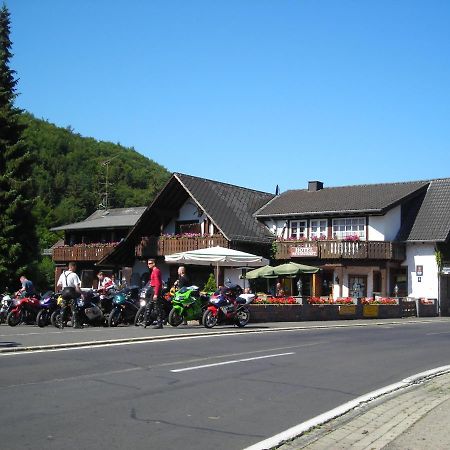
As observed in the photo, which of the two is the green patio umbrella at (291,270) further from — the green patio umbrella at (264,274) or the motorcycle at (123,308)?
the motorcycle at (123,308)

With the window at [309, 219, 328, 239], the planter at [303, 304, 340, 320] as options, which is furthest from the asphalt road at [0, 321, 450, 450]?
the window at [309, 219, 328, 239]

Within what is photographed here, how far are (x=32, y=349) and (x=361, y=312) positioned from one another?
21.0 m

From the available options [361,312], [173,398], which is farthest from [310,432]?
[361,312]

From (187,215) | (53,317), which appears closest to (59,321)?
(53,317)

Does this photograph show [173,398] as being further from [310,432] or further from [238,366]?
[238,366]

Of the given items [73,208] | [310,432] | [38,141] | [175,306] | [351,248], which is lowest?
[310,432]

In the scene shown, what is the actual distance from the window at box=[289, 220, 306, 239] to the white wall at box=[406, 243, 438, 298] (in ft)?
22.2

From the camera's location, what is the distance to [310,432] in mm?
7195

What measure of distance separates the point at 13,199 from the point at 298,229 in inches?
718

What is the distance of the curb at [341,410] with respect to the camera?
6.71m

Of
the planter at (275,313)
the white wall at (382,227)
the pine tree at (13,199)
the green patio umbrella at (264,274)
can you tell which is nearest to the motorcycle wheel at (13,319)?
the planter at (275,313)

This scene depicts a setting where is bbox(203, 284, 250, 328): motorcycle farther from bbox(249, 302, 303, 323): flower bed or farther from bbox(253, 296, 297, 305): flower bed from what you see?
bbox(253, 296, 297, 305): flower bed

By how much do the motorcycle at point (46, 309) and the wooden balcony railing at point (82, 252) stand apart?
2810 centimetres

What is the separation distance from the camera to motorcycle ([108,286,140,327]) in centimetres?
1936
